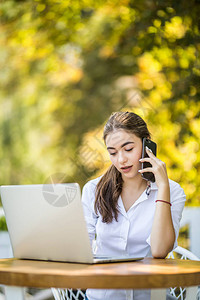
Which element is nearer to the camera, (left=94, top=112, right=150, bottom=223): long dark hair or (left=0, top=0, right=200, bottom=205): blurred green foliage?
(left=94, top=112, right=150, bottom=223): long dark hair

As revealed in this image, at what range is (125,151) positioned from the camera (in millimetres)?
1664

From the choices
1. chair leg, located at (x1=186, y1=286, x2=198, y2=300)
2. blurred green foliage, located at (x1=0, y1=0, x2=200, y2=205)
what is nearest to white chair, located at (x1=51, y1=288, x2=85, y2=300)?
chair leg, located at (x1=186, y1=286, x2=198, y2=300)

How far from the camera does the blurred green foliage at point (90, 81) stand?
3430 millimetres

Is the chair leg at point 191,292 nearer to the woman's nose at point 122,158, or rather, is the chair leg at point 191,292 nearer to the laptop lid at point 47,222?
the laptop lid at point 47,222

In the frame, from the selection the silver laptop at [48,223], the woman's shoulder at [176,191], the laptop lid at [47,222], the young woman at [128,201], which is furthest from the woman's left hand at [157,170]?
the laptop lid at [47,222]

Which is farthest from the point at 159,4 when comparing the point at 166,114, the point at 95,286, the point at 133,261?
the point at 95,286

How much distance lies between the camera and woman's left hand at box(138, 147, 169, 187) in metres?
1.58

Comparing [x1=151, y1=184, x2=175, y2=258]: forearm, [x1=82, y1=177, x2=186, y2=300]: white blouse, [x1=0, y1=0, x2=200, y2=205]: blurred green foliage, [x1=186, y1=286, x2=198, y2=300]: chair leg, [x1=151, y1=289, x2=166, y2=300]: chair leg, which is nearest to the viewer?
[x1=151, y1=289, x2=166, y2=300]: chair leg

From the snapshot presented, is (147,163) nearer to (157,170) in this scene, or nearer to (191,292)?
(157,170)

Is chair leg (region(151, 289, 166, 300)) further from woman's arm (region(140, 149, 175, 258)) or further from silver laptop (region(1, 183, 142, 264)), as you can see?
woman's arm (region(140, 149, 175, 258))

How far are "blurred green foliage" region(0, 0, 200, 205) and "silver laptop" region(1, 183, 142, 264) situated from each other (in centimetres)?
211

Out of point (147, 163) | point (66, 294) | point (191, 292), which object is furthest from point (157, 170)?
point (66, 294)

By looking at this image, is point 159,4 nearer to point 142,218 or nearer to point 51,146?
point 142,218

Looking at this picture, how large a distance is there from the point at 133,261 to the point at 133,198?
0.43m
